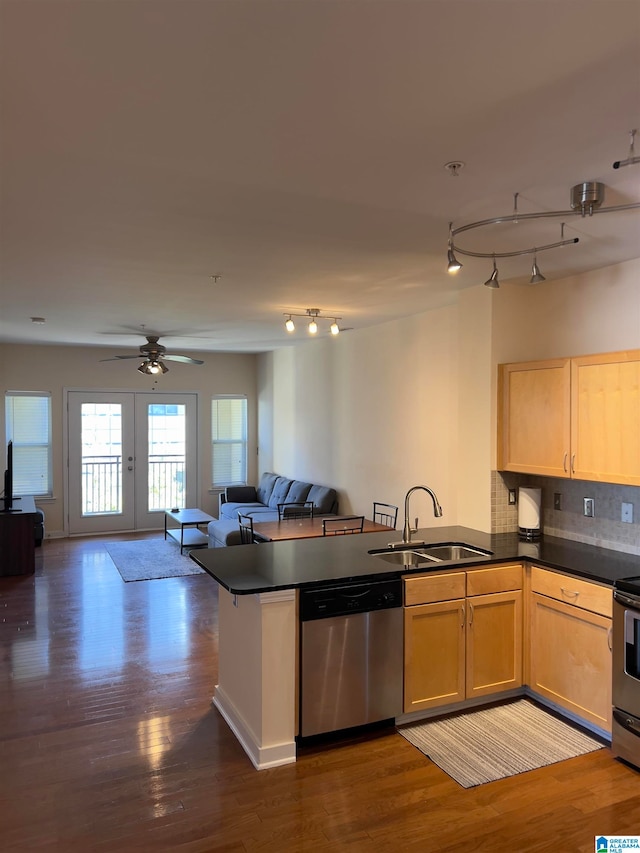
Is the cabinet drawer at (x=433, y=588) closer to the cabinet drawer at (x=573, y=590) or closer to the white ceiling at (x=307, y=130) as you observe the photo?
the cabinet drawer at (x=573, y=590)

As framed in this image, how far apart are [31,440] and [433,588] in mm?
7279

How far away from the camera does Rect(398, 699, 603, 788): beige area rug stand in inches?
121

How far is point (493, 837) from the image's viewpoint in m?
2.55

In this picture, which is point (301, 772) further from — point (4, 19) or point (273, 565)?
point (4, 19)

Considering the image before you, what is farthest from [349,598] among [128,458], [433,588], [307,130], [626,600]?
[128,458]

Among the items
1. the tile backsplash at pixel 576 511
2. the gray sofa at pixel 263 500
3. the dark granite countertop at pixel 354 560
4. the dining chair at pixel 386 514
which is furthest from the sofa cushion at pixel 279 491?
the tile backsplash at pixel 576 511

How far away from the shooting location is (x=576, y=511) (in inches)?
164

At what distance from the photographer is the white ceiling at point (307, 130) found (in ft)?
5.02

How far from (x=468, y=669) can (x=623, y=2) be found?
129 inches

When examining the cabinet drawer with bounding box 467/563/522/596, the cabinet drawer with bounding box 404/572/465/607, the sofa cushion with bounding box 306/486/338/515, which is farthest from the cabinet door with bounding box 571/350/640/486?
the sofa cushion with bounding box 306/486/338/515

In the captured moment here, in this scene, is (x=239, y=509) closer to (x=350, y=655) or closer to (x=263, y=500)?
(x=263, y=500)

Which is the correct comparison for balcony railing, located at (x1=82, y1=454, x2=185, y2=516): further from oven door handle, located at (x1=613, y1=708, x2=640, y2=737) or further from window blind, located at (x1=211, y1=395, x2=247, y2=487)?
oven door handle, located at (x1=613, y1=708, x2=640, y2=737)

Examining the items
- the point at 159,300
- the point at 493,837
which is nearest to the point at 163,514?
the point at 159,300

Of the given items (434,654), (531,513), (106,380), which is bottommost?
(434,654)
